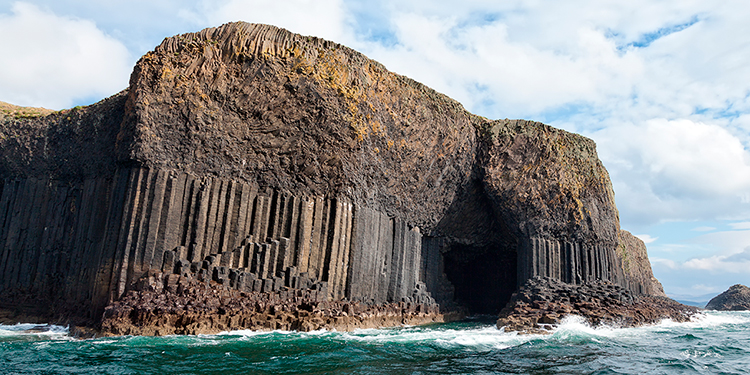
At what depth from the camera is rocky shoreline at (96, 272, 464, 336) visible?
1855 centimetres

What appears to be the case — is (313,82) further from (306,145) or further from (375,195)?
(375,195)

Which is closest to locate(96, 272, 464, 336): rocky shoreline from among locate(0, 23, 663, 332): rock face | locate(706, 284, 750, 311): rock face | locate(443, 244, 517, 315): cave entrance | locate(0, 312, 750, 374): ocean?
locate(0, 23, 663, 332): rock face

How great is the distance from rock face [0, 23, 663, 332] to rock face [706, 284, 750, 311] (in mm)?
44220

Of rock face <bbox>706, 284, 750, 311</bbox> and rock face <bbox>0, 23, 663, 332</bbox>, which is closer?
rock face <bbox>0, 23, 663, 332</bbox>

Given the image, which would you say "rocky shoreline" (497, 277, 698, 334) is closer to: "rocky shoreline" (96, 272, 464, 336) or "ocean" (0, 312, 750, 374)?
"ocean" (0, 312, 750, 374)

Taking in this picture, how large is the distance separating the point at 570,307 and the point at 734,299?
51.3 m

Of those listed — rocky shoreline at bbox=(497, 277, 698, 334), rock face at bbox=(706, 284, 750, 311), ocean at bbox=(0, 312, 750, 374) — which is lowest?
ocean at bbox=(0, 312, 750, 374)

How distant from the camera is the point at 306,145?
24.6 m

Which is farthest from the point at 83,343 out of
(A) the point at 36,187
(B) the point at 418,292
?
(B) the point at 418,292

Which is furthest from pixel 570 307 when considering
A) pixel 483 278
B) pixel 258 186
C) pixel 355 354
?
pixel 258 186

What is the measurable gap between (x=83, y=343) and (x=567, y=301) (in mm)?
23039

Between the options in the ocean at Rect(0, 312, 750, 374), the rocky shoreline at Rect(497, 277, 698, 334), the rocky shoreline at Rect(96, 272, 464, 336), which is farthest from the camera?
the rocky shoreline at Rect(497, 277, 698, 334)

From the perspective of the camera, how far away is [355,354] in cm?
1592

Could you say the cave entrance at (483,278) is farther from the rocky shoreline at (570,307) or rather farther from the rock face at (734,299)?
the rock face at (734,299)
